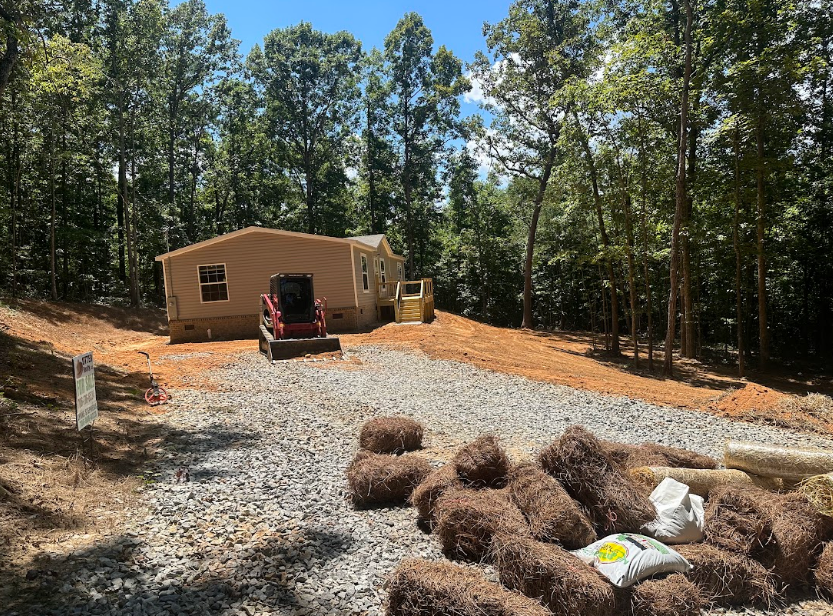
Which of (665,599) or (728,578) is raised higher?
(665,599)

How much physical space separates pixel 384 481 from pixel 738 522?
2915 mm

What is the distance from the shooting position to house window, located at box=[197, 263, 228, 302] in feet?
61.3

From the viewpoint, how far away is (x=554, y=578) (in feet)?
9.52

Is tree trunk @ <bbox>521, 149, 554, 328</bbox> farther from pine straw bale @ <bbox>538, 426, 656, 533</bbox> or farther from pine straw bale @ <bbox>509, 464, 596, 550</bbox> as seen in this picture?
pine straw bale @ <bbox>509, 464, 596, 550</bbox>

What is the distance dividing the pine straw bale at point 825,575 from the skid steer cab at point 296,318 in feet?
36.6

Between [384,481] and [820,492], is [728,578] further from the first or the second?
[384,481]

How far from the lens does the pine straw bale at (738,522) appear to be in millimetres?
3547

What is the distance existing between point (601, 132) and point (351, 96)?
21.8m

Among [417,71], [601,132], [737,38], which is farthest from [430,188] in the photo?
[737,38]

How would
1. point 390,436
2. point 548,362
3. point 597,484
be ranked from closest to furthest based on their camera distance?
point 597,484, point 390,436, point 548,362

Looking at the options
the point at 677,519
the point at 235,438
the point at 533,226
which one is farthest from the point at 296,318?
the point at 533,226

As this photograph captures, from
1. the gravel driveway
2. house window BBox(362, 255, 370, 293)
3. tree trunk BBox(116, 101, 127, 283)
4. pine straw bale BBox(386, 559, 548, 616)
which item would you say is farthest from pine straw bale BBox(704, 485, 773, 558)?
tree trunk BBox(116, 101, 127, 283)

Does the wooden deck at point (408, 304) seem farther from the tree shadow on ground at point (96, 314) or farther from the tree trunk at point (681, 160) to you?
the tree shadow on ground at point (96, 314)

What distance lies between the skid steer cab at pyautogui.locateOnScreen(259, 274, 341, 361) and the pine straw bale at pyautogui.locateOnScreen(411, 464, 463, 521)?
370 inches
